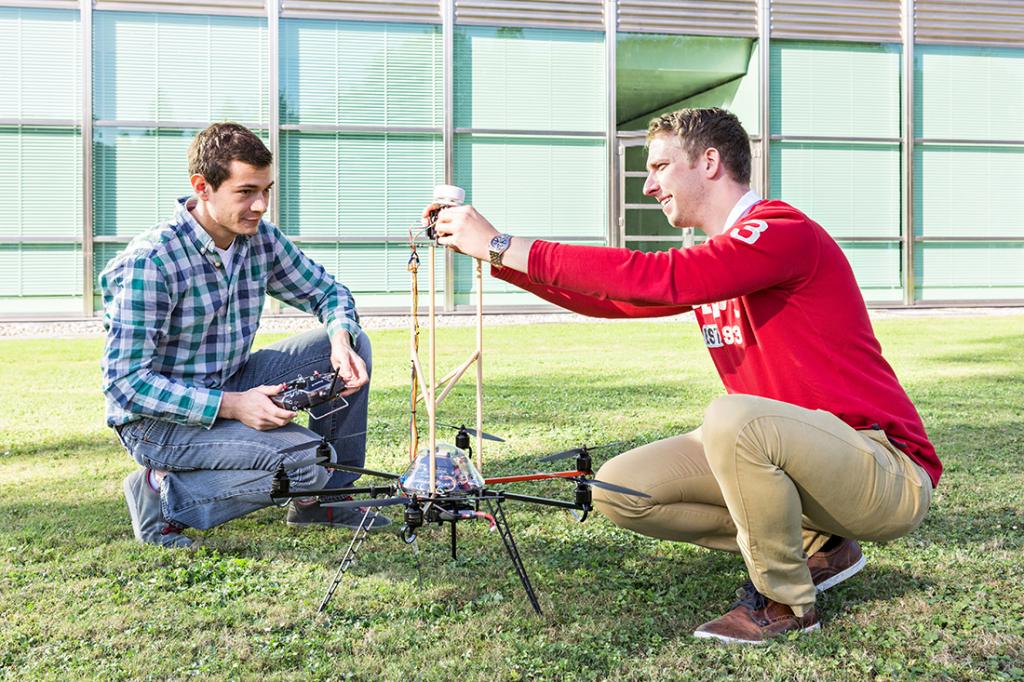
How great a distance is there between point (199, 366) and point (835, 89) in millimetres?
13273

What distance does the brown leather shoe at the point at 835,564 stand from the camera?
3.09m

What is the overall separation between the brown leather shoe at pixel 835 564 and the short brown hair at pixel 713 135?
1.16 m

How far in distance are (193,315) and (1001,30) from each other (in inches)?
604

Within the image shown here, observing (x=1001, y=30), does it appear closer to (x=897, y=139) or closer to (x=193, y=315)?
(x=897, y=139)

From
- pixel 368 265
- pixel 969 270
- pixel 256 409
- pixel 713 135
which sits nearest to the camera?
pixel 713 135

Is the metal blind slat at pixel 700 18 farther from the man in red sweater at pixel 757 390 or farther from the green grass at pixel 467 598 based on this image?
the man in red sweater at pixel 757 390

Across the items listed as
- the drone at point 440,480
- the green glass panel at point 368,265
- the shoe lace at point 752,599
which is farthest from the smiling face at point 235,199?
the green glass panel at point 368,265

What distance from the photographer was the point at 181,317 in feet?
12.2

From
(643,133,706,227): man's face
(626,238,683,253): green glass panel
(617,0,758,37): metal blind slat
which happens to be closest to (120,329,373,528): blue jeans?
(643,133,706,227): man's face

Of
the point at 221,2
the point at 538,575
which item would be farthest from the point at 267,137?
the point at 538,575

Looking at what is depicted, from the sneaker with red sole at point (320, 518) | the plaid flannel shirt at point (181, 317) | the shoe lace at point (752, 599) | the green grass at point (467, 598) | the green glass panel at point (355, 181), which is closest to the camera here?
the green grass at point (467, 598)

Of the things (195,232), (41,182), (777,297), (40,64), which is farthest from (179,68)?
(777,297)

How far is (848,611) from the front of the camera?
2975 millimetres

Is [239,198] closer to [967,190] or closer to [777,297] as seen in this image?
[777,297]
